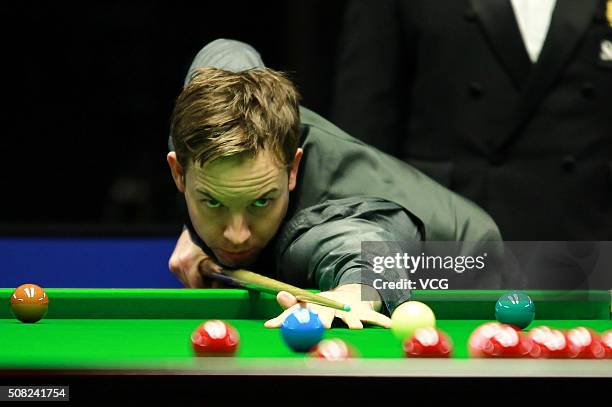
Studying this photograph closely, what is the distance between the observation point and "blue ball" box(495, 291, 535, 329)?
2826 mm

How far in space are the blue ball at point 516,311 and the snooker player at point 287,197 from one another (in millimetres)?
247

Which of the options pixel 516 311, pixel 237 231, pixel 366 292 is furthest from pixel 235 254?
pixel 516 311

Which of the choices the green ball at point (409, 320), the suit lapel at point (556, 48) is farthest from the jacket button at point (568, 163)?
the green ball at point (409, 320)

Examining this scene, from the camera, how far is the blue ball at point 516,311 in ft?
9.27

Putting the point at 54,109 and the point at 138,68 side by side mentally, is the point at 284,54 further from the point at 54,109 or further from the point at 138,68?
the point at 54,109

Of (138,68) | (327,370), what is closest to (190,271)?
(327,370)

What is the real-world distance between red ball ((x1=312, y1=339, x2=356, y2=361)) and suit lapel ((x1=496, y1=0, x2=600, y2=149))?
1.90 metres

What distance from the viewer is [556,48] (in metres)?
4.03

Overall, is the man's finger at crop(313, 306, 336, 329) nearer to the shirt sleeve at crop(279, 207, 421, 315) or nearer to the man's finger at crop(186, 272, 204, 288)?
the shirt sleeve at crop(279, 207, 421, 315)

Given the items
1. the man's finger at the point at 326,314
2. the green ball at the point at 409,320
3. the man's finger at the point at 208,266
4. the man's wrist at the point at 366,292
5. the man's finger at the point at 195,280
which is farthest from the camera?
the man's finger at the point at 195,280

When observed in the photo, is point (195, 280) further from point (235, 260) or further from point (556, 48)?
point (556, 48)

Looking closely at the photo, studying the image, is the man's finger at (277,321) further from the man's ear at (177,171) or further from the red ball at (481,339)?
the man's ear at (177,171)

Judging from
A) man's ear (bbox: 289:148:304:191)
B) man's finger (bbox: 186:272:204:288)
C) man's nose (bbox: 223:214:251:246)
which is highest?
man's ear (bbox: 289:148:304:191)

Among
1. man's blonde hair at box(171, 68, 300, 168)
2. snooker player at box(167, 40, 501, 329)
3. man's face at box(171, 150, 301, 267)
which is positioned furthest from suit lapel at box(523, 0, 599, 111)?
man's face at box(171, 150, 301, 267)
